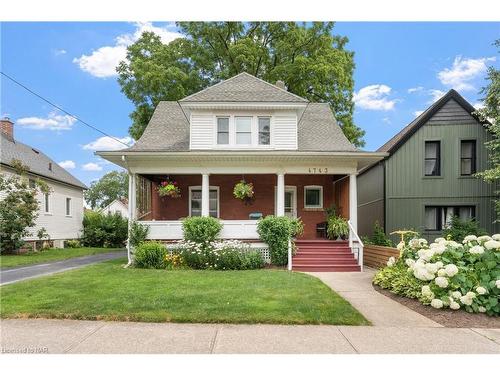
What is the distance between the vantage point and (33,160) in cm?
2328

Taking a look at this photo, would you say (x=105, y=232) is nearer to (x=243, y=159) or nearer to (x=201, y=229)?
(x=201, y=229)

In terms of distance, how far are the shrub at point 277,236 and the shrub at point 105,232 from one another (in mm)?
16658

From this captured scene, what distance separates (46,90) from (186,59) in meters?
10.3

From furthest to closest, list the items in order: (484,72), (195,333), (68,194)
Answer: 1. (68,194)
2. (484,72)
3. (195,333)

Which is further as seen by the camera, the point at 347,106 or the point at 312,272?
the point at 347,106

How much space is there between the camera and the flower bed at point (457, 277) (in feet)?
21.4

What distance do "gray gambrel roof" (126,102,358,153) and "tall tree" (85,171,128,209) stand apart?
63.3m

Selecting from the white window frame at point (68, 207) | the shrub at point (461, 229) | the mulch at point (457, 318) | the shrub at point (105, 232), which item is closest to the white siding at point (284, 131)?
the shrub at point (461, 229)

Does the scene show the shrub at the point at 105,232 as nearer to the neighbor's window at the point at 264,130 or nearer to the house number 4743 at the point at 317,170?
the neighbor's window at the point at 264,130

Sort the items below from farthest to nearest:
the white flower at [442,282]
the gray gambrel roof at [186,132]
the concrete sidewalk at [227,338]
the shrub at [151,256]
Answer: the gray gambrel roof at [186,132], the shrub at [151,256], the white flower at [442,282], the concrete sidewalk at [227,338]

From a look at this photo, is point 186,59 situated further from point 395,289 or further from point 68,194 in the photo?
point 395,289

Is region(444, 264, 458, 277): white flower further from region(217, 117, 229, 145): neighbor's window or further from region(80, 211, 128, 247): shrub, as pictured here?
region(80, 211, 128, 247): shrub

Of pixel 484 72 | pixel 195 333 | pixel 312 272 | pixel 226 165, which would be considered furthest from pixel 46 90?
pixel 484 72

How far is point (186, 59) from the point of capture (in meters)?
24.6
